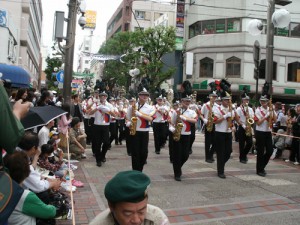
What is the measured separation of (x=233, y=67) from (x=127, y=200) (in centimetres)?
3118

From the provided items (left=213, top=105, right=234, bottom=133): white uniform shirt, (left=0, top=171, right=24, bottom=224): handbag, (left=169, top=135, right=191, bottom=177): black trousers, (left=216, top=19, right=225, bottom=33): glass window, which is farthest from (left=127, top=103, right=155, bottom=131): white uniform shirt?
(left=216, top=19, right=225, bottom=33): glass window

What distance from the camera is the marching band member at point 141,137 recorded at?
7961mm

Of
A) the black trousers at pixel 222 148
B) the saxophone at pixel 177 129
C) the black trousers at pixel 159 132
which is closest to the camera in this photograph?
the saxophone at pixel 177 129

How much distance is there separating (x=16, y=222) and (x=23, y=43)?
4316 centimetres

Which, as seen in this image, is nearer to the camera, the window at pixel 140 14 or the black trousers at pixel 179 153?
the black trousers at pixel 179 153

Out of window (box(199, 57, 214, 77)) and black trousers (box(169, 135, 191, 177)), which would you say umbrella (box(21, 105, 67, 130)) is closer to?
black trousers (box(169, 135, 191, 177))

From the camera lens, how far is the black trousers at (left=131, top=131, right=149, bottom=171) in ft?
26.1

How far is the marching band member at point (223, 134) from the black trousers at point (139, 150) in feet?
6.09

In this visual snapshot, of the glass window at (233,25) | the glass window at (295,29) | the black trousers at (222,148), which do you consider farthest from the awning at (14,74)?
the glass window at (295,29)

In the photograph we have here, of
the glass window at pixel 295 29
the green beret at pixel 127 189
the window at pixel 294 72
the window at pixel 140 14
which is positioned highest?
the window at pixel 140 14

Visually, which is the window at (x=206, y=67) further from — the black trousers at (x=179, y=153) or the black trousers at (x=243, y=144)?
the black trousers at (x=179, y=153)

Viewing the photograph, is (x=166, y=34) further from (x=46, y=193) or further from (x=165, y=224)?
(x=165, y=224)

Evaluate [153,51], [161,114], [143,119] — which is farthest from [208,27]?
[143,119]

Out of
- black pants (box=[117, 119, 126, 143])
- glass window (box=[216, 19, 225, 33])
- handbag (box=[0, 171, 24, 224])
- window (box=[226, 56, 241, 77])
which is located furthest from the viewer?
glass window (box=[216, 19, 225, 33])
